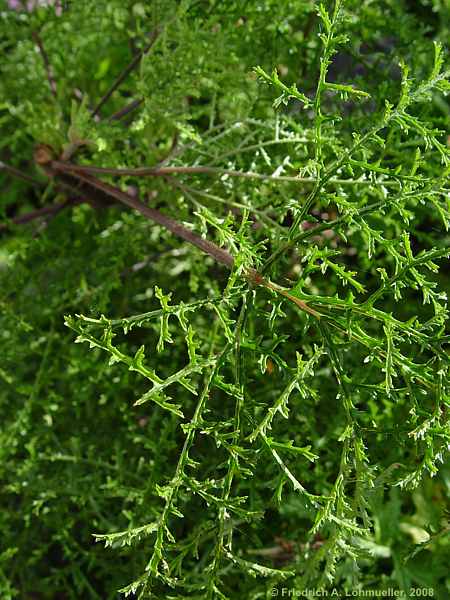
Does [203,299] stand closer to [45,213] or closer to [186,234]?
[186,234]

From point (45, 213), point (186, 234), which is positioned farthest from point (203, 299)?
point (45, 213)

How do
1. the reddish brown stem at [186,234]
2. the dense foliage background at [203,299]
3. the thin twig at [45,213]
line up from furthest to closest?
the thin twig at [45,213]
the dense foliage background at [203,299]
the reddish brown stem at [186,234]

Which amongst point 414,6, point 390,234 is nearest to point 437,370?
point 390,234

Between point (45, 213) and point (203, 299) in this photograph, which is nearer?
point (203, 299)

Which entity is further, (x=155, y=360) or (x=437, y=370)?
(x=155, y=360)

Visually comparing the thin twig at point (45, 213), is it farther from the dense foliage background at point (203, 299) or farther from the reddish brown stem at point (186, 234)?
the reddish brown stem at point (186, 234)

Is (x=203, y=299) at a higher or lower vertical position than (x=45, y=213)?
higher

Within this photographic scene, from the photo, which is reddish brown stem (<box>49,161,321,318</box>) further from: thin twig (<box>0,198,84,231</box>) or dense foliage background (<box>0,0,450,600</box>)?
thin twig (<box>0,198,84,231</box>)

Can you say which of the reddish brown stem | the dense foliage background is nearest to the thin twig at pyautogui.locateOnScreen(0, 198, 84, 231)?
the dense foliage background

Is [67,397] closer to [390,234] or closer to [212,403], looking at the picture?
[212,403]

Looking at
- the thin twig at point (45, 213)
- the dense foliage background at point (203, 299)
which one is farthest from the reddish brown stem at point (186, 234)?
the thin twig at point (45, 213)

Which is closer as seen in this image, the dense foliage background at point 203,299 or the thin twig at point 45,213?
the dense foliage background at point 203,299
